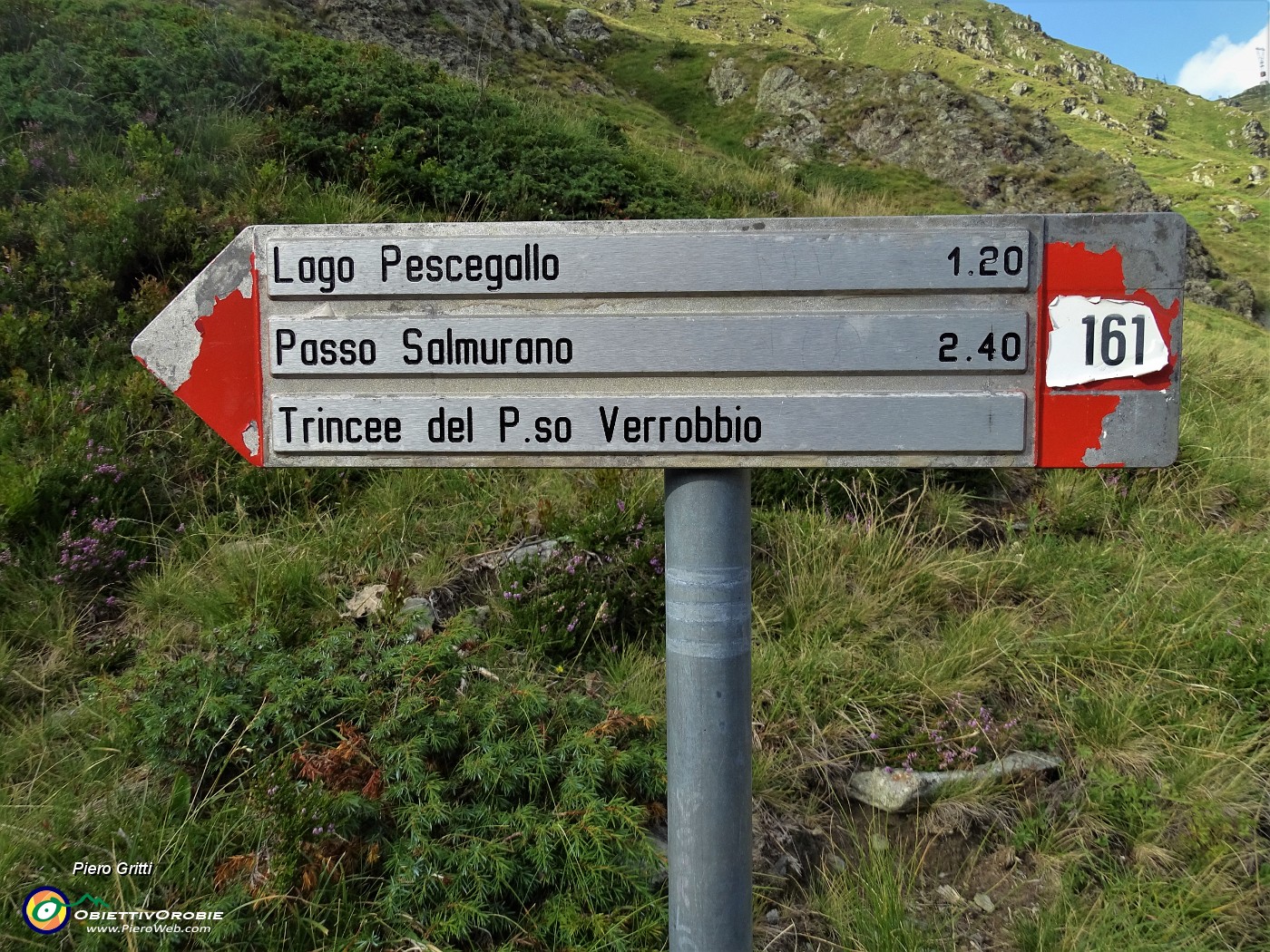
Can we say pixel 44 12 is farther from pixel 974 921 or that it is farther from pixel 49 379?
pixel 974 921

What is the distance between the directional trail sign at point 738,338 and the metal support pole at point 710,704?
124 mm

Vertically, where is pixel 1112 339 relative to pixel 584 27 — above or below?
below

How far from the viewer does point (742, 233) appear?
139 centimetres

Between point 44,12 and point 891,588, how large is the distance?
25.4 feet

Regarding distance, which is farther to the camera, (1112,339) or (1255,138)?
(1255,138)

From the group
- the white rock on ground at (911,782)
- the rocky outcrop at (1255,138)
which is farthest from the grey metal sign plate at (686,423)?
the rocky outcrop at (1255,138)

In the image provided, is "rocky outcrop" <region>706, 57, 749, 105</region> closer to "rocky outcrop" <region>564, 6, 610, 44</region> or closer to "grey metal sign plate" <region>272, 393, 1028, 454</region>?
"rocky outcrop" <region>564, 6, 610, 44</region>

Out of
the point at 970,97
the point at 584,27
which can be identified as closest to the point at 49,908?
the point at 970,97

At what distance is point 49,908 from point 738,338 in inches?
84.1

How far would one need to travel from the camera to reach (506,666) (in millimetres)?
2947

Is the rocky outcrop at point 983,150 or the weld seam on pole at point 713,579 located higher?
the rocky outcrop at point 983,150

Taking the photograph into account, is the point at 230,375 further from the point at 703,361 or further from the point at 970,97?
the point at 970,97

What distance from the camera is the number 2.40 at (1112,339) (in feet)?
4.47

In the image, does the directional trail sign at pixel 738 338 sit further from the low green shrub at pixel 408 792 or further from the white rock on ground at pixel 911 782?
the white rock on ground at pixel 911 782
